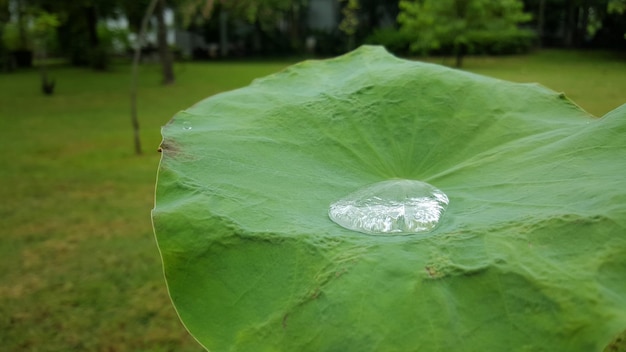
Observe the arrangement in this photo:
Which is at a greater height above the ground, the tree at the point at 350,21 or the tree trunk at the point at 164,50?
the tree at the point at 350,21

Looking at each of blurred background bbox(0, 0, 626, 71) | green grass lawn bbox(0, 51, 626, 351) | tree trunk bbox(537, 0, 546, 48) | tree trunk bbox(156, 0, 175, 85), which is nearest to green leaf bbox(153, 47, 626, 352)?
green grass lawn bbox(0, 51, 626, 351)

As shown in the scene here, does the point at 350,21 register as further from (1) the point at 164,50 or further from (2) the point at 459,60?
(1) the point at 164,50

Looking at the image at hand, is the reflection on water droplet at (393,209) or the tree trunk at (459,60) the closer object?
the reflection on water droplet at (393,209)

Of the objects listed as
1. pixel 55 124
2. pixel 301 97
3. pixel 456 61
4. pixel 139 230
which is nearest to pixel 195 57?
pixel 456 61

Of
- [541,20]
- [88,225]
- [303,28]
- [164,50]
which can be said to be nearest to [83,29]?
[164,50]

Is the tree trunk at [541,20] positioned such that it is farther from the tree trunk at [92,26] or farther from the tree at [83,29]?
the tree trunk at [92,26]

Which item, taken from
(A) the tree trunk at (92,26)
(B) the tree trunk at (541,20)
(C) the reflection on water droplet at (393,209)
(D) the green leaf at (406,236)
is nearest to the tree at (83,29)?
(A) the tree trunk at (92,26)
